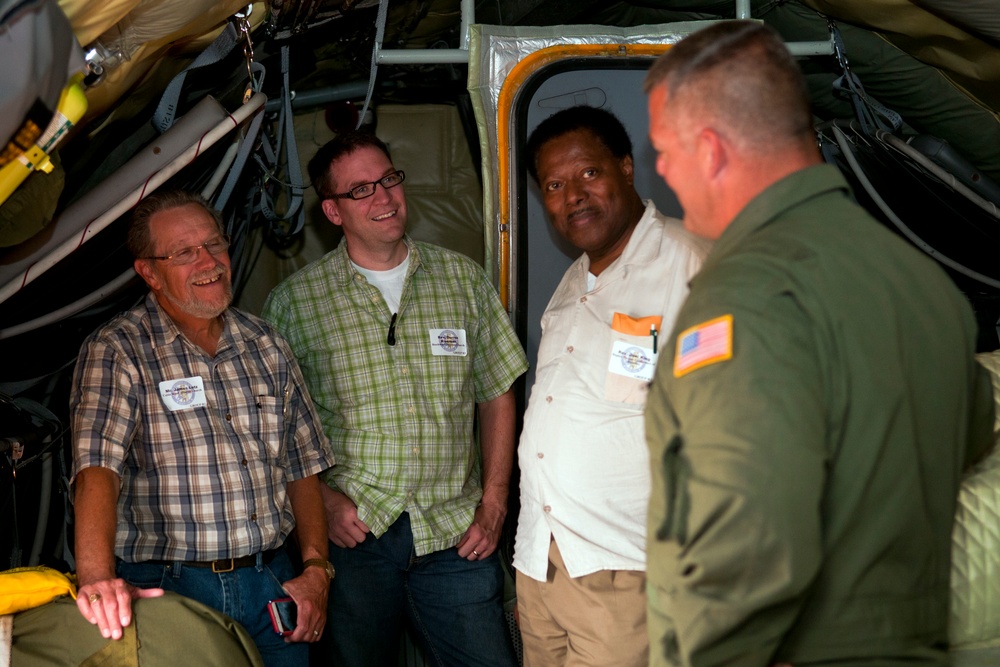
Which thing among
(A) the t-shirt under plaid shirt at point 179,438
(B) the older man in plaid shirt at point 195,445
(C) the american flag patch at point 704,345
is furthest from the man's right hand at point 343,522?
(C) the american flag patch at point 704,345

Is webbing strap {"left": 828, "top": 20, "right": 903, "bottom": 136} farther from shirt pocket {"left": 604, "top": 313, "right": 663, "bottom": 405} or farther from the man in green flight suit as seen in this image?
the man in green flight suit

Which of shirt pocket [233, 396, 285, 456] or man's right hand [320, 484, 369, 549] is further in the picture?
man's right hand [320, 484, 369, 549]

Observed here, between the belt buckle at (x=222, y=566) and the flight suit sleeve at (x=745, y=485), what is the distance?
139cm

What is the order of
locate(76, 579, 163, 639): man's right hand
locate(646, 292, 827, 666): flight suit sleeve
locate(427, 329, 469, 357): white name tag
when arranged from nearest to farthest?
1. locate(646, 292, 827, 666): flight suit sleeve
2. locate(76, 579, 163, 639): man's right hand
3. locate(427, 329, 469, 357): white name tag

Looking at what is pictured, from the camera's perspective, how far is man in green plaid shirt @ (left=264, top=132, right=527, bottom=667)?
8.96ft

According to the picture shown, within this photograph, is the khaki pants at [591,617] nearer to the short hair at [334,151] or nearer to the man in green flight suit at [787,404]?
the man in green flight suit at [787,404]

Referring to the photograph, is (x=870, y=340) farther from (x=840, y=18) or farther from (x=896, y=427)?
(x=840, y=18)

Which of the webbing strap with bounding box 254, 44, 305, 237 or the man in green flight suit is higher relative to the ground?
the webbing strap with bounding box 254, 44, 305, 237

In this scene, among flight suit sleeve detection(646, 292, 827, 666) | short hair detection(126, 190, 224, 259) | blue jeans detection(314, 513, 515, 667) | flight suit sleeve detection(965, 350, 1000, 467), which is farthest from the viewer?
blue jeans detection(314, 513, 515, 667)

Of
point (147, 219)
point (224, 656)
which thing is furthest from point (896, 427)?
point (147, 219)

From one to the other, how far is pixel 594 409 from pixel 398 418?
655mm

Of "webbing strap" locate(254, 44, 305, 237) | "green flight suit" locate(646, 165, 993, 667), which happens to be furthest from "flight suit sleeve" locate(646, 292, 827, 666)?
"webbing strap" locate(254, 44, 305, 237)

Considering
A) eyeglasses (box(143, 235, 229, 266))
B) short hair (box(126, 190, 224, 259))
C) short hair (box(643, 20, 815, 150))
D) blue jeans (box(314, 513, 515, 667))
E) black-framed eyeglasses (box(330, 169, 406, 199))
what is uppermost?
short hair (box(643, 20, 815, 150))

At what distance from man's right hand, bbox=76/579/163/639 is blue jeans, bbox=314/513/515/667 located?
2.47 ft
